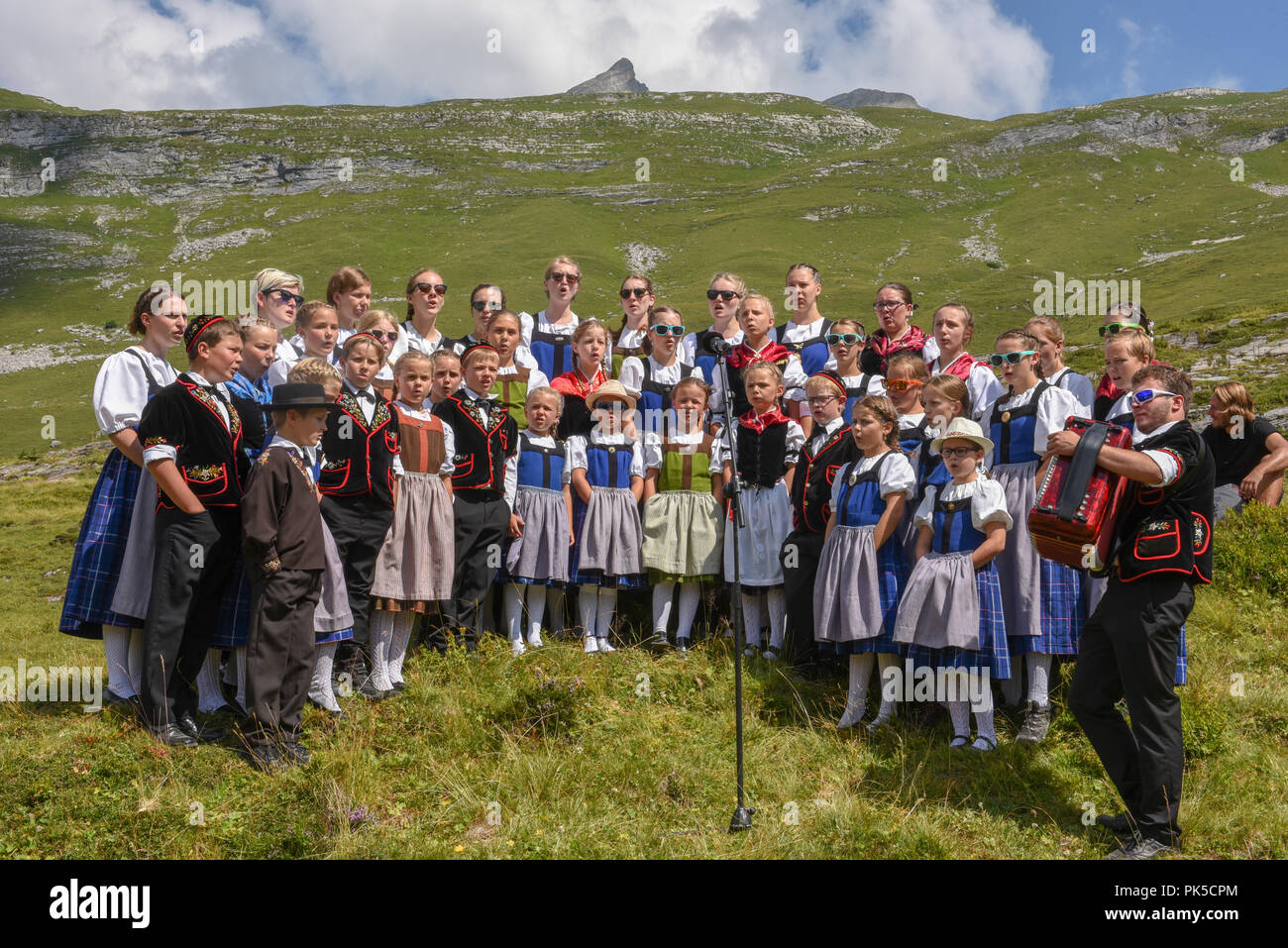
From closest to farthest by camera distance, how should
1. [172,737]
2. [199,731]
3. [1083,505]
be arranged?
1. [1083,505]
2. [172,737]
3. [199,731]

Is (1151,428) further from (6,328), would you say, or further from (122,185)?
(122,185)

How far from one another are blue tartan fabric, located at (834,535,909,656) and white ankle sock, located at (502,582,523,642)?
287 centimetres

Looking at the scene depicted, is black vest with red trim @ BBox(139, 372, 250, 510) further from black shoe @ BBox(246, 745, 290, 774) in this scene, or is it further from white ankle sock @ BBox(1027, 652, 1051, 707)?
white ankle sock @ BBox(1027, 652, 1051, 707)

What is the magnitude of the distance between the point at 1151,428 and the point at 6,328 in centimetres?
11077

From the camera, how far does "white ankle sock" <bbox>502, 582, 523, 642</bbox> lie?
859 cm

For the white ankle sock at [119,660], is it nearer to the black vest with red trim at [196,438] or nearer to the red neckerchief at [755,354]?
the black vest with red trim at [196,438]

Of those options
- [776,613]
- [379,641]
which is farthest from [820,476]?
[379,641]

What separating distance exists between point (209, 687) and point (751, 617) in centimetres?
459

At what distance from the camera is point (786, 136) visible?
17962cm

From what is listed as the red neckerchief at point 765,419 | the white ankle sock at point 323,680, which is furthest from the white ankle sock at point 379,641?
the red neckerchief at point 765,419

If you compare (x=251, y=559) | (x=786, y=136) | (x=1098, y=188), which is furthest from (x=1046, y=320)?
(x=786, y=136)

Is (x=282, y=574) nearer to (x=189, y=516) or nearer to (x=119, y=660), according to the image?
(x=189, y=516)

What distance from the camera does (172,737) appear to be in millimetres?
6355

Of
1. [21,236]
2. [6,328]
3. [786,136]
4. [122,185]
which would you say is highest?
[786,136]
